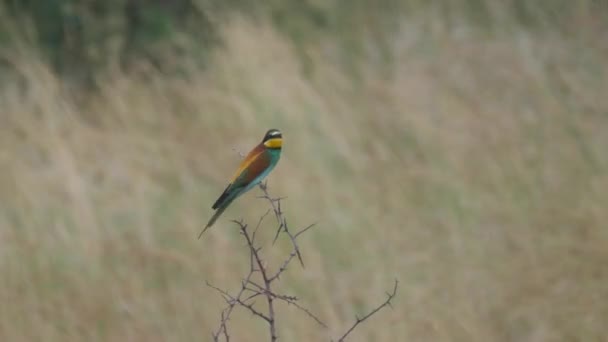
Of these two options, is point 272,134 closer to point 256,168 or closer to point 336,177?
point 256,168

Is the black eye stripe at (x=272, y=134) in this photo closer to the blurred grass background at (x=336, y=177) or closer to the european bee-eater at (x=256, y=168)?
the european bee-eater at (x=256, y=168)

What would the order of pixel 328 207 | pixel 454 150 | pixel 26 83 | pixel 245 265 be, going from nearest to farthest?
pixel 245 265, pixel 328 207, pixel 454 150, pixel 26 83

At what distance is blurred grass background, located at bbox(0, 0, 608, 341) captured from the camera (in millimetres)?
4219

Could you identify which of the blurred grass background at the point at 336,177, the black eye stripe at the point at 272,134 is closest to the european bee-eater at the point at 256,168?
the black eye stripe at the point at 272,134

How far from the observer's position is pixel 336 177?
523cm

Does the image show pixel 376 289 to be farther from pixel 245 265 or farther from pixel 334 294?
pixel 245 265

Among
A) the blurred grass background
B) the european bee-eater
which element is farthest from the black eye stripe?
the blurred grass background

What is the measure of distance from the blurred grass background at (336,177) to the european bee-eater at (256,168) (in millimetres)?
1695

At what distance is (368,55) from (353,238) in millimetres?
2437

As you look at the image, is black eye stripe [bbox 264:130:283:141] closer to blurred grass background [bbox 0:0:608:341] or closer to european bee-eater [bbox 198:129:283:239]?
european bee-eater [bbox 198:129:283:239]

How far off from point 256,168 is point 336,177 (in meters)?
2.93

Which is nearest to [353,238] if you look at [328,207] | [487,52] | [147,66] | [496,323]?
[328,207]

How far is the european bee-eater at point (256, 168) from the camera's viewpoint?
2.22 metres

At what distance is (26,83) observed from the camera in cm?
724
